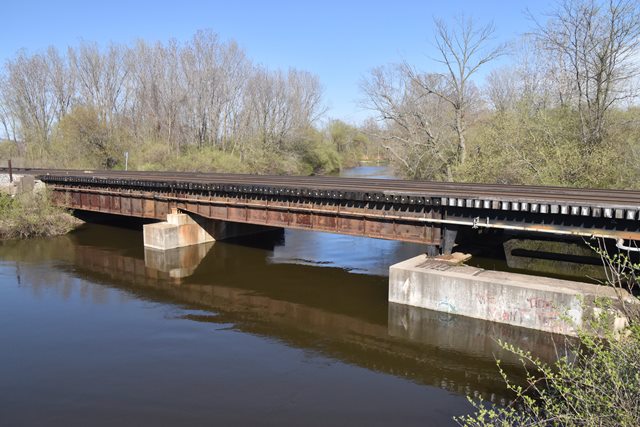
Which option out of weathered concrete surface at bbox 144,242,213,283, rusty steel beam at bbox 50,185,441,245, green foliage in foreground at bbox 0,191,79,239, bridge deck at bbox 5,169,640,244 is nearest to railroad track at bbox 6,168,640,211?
bridge deck at bbox 5,169,640,244

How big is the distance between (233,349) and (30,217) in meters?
21.0

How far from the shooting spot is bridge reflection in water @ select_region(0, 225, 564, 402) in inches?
456

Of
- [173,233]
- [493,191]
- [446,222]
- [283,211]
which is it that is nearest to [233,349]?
[446,222]

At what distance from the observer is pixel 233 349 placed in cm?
1228

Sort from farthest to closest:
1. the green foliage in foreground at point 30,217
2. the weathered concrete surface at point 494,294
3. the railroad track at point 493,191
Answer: the green foliage in foreground at point 30,217, the railroad track at point 493,191, the weathered concrete surface at point 494,294

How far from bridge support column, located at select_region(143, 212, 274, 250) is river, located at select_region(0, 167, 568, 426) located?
98.0 inches

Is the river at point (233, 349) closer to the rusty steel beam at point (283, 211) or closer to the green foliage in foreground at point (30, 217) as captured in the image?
the rusty steel beam at point (283, 211)

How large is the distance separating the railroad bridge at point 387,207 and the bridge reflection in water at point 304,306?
224 centimetres

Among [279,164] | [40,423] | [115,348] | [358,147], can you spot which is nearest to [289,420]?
[40,423]

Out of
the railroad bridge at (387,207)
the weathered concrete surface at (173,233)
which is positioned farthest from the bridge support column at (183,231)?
the railroad bridge at (387,207)

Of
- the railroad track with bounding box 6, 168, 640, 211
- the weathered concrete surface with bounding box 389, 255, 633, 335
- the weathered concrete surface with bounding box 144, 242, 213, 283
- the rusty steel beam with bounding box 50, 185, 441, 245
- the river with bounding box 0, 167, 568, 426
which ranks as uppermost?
the railroad track with bounding box 6, 168, 640, 211

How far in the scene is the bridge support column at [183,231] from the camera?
76.0 feet

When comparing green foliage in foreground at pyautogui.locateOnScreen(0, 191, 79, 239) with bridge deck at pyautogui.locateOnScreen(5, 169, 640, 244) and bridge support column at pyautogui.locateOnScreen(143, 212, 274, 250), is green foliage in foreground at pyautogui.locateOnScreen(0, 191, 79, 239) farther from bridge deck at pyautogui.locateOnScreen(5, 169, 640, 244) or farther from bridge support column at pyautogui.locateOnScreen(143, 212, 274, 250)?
bridge support column at pyautogui.locateOnScreen(143, 212, 274, 250)

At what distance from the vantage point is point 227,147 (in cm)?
6197
